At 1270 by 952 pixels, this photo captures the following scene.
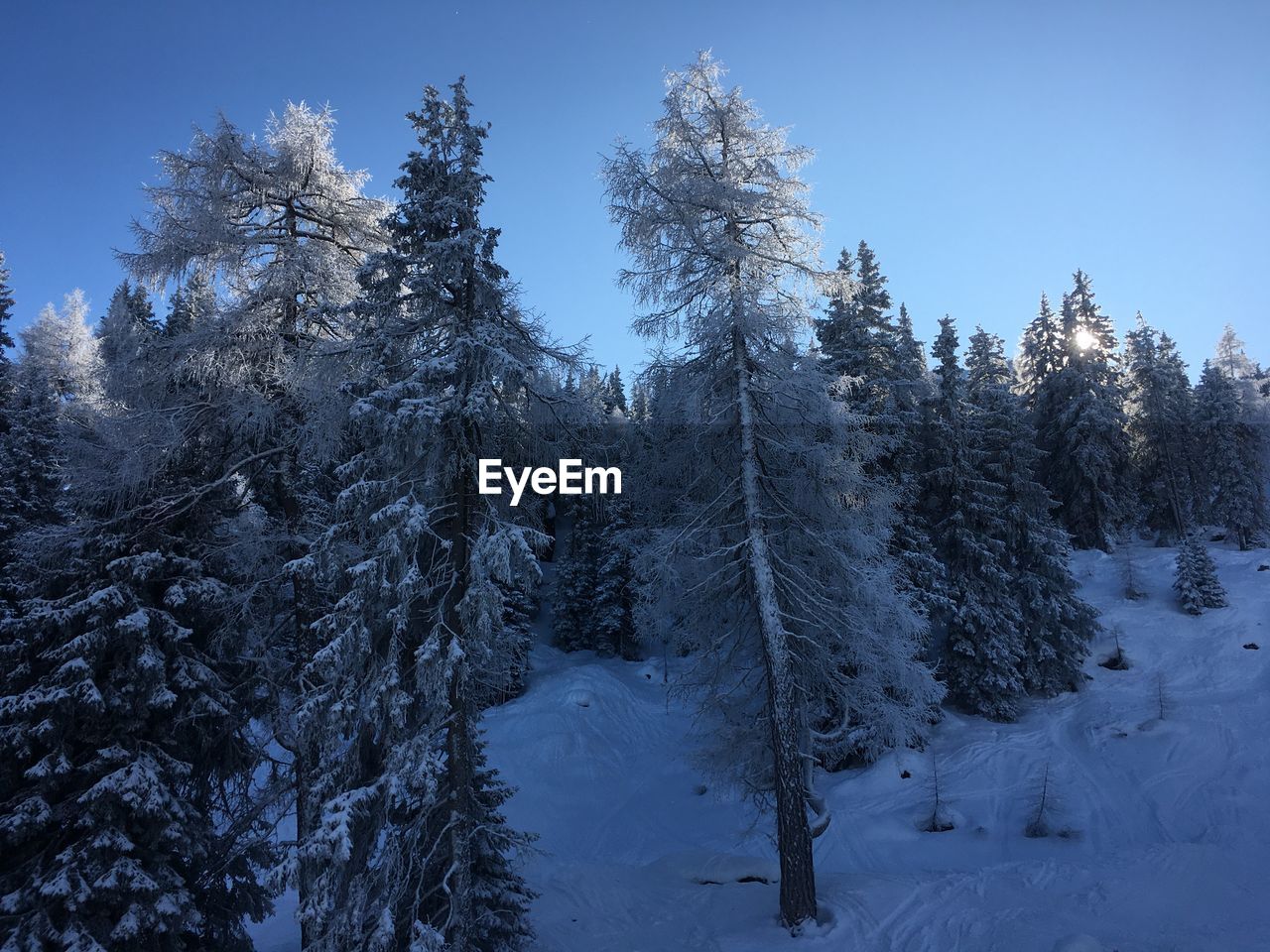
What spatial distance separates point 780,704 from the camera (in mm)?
10031

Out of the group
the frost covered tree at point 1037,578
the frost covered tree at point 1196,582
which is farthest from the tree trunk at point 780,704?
the frost covered tree at point 1196,582

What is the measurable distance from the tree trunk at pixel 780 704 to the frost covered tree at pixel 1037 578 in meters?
16.5

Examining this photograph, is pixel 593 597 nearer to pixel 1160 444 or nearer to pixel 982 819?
pixel 982 819

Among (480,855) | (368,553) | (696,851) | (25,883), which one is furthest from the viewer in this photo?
(696,851)

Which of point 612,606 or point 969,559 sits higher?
point 969,559

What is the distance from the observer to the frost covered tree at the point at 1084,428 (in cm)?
3394

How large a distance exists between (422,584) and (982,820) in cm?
1720

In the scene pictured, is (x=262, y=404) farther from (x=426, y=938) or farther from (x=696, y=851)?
(x=696, y=851)

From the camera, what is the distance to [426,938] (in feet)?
23.9

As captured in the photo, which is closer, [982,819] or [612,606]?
[982,819]

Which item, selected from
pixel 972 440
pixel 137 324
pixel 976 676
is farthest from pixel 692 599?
pixel 972 440

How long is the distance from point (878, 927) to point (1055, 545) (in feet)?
65.1

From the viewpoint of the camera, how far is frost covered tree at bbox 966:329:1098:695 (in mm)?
22969

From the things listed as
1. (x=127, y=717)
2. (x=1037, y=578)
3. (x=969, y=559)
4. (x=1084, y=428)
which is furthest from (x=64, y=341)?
(x=1084, y=428)
